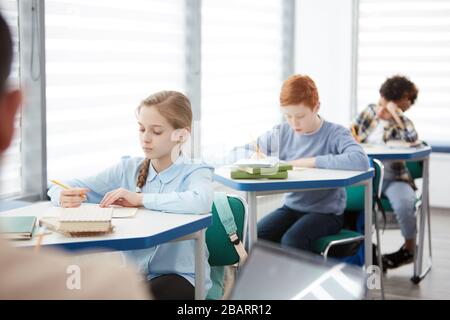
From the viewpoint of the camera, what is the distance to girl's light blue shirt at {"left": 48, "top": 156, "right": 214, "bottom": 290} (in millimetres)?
2533

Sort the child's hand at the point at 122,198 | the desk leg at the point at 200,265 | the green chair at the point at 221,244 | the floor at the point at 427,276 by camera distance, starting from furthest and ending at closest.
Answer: the floor at the point at 427,276, the green chair at the point at 221,244, the child's hand at the point at 122,198, the desk leg at the point at 200,265

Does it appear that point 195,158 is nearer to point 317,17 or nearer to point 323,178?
point 323,178

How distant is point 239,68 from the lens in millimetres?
5617

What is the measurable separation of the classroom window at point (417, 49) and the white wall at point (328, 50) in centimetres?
19

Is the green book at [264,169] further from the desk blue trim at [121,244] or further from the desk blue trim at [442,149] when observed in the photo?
the desk blue trim at [442,149]

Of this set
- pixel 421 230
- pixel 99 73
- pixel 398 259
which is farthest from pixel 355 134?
pixel 99 73

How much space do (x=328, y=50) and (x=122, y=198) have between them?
4.49 metres

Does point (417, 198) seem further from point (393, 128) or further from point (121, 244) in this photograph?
point (121, 244)

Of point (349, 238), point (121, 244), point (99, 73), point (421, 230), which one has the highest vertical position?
point (99, 73)

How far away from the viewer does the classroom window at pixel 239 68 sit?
515 centimetres

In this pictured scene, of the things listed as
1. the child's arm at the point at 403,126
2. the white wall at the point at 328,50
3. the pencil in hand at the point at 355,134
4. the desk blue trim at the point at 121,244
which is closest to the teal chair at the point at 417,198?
the child's arm at the point at 403,126

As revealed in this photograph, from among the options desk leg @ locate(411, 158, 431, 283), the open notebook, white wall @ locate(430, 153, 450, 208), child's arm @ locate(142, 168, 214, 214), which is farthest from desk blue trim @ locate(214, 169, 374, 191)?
white wall @ locate(430, 153, 450, 208)

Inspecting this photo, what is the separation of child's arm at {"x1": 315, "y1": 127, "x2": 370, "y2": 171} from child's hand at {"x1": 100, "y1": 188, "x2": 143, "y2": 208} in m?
1.35

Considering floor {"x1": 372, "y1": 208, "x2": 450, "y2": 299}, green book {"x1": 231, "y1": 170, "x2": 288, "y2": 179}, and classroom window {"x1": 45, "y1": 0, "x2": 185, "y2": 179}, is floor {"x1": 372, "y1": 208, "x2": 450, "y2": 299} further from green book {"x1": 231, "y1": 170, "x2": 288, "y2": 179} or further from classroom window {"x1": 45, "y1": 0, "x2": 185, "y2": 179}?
classroom window {"x1": 45, "y1": 0, "x2": 185, "y2": 179}
